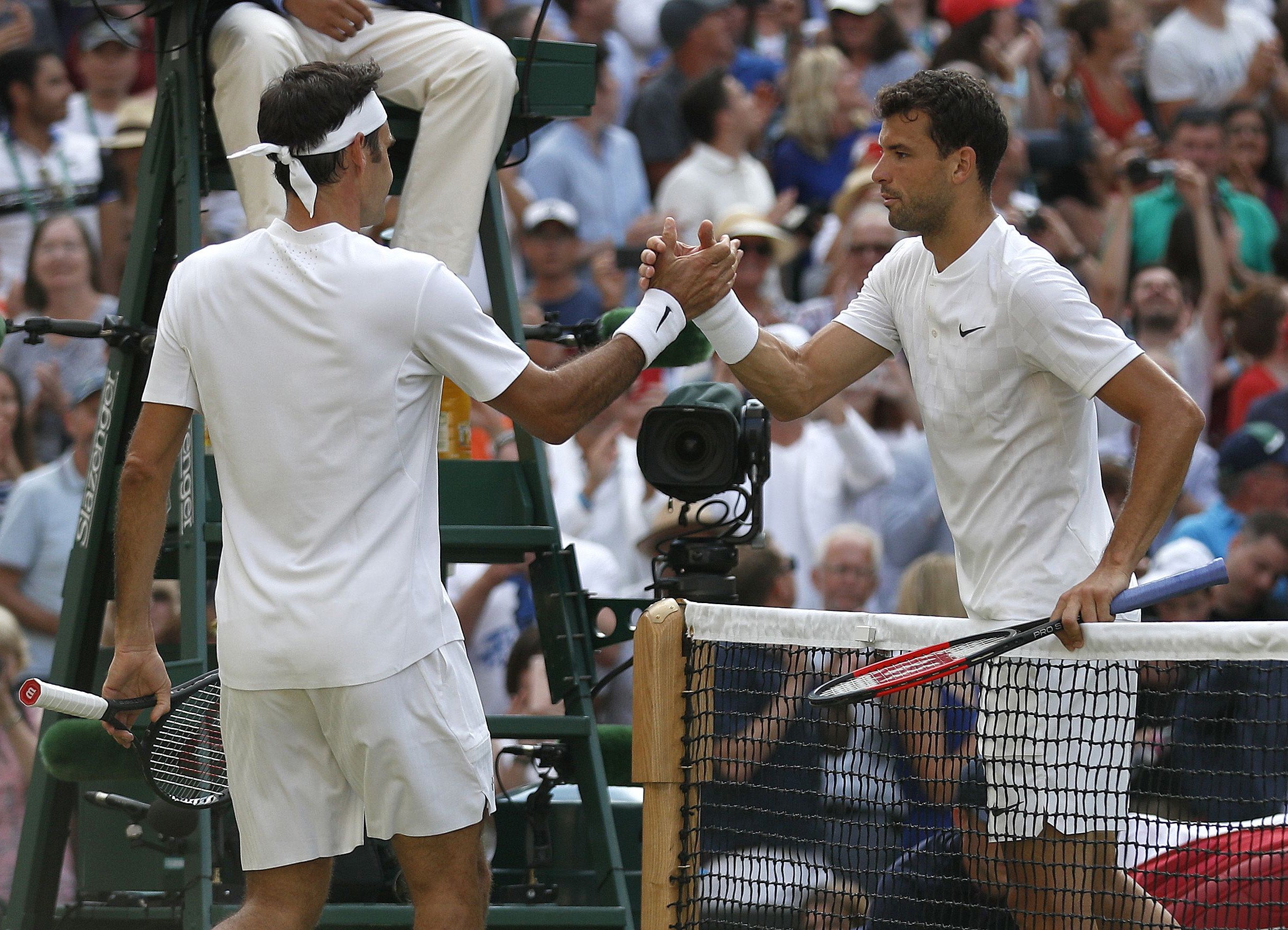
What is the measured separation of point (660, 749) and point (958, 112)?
1669 millimetres

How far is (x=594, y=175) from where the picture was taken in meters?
10.2

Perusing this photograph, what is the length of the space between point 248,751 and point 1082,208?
8433 millimetres

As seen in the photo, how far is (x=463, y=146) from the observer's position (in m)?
4.96

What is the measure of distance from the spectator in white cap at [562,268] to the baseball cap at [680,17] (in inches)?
83.5

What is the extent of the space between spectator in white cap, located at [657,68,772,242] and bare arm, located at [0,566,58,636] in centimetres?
428

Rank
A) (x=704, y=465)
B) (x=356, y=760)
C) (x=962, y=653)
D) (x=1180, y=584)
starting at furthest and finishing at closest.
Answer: (x=704, y=465)
(x=962, y=653)
(x=356, y=760)
(x=1180, y=584)

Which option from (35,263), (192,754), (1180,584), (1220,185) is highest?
(1220,185)

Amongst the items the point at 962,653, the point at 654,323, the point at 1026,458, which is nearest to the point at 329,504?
the point at 654,323

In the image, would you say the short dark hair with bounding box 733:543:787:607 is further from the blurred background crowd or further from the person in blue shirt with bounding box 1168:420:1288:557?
the person in blue shirt with bounding box 1168:420:1288:557

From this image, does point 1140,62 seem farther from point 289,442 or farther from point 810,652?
point 289,442

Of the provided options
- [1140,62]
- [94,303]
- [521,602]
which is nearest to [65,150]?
[94,303]

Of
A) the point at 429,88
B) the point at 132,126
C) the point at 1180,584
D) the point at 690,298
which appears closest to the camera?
the point at 1180,584

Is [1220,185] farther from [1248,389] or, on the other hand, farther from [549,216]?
[549,216]

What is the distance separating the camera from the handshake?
4.15 m
